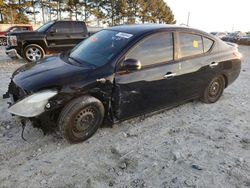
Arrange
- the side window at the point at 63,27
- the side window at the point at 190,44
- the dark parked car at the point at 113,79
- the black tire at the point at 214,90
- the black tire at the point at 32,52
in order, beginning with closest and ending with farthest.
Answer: the dark parked car at the point at 113,79 → the side window at the point at 190,44 → the black tire at the point at 214,90 → the black tire at the point at 32,52 → the side window at the point at 63,27

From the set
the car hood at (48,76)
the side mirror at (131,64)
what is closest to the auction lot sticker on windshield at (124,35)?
the side mirror at (131,64)

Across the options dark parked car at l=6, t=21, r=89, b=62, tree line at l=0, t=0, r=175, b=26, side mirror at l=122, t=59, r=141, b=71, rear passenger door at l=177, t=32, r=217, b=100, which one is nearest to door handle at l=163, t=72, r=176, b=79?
rear passenger door at l=177, t=32, r=217, b=100

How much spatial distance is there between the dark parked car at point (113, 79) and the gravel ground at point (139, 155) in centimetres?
32

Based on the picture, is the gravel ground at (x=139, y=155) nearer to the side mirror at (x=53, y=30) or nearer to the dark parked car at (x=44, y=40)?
the dark parked car at (x=44, y=40)

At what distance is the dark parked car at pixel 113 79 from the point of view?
2912 mm

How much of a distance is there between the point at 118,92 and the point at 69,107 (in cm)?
72

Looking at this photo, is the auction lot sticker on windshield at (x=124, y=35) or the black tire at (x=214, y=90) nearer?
the auction lot sticker on windshield at (x=124, y=35)

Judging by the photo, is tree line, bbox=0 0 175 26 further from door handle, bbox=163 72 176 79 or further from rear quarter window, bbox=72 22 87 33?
door handle, bbox=163 72 176 79

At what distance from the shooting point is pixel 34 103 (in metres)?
2.78

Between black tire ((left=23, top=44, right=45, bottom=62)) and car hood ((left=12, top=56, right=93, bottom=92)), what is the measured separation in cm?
631

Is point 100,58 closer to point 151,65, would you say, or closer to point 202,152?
point 151,65

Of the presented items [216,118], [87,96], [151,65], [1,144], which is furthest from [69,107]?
[216,118]

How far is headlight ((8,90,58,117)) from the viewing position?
279cm

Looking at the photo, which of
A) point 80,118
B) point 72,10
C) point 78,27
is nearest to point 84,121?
point 80,118
